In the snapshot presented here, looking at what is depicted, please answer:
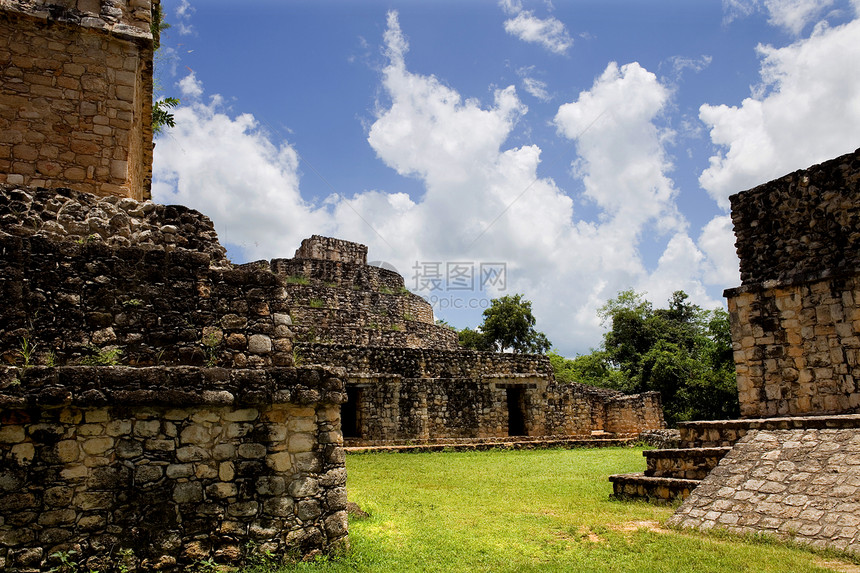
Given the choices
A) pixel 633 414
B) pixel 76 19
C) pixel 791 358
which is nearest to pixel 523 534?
pixel 791 358

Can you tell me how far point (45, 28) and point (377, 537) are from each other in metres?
7.00

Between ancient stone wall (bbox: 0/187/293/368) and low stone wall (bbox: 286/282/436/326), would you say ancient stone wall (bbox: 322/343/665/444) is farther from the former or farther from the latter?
ancient stone wall (bbox: 0/187/293/368)

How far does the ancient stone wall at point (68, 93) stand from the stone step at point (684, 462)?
8.02 metres

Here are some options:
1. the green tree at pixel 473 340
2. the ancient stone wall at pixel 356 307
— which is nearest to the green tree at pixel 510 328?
the green tree at pixel 473 340

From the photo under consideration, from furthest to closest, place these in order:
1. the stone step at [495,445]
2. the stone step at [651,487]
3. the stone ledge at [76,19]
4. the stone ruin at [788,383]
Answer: the stone step at [495,445] < the stone step at [651,487] < the stone ledge at [76,19] < the stone ruin at [788,383]

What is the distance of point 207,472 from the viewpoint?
16.3 ft

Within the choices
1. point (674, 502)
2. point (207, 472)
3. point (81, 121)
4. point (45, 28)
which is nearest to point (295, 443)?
point (207, 472)

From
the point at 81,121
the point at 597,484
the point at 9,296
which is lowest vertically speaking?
the point at 597,484

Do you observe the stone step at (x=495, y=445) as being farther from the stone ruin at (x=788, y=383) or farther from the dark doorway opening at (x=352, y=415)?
the stone ruin at (x=788, y=383)

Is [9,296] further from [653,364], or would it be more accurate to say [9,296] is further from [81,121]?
[653,364]

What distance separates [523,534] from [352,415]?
39.9ft

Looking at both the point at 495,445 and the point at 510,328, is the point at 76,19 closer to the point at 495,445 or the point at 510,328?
the point at 495,445

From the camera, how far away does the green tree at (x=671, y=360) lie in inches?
885

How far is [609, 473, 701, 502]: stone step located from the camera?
7.75 meters
